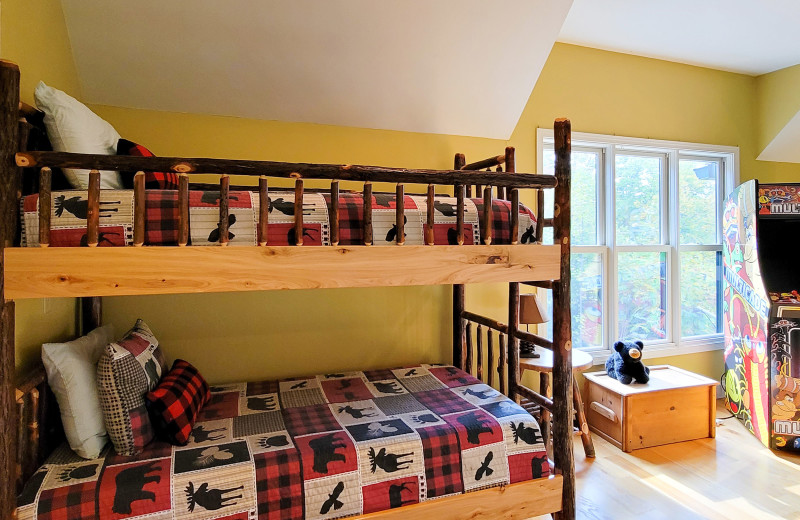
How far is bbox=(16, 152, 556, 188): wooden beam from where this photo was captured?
1.30 meters

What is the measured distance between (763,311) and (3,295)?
3858 mm

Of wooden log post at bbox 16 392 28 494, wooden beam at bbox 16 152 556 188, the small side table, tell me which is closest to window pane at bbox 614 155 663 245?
the small side table

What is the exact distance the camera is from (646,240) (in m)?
3.65

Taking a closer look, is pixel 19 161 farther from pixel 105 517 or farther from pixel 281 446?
pixel 281 446

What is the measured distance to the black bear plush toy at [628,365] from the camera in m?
3.04

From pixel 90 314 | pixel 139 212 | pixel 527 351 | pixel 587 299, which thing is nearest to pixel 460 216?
pixel 139 212

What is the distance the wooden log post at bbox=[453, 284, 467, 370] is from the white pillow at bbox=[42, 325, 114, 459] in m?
1.85

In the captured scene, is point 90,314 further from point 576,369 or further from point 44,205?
point 576,369

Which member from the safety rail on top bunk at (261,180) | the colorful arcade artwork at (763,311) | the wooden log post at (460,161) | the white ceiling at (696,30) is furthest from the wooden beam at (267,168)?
the colorful arcade artwork at (763,311)

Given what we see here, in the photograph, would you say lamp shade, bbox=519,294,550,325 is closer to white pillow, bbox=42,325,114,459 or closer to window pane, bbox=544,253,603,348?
window pane, bbox=544,253,603,348

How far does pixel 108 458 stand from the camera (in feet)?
5.04

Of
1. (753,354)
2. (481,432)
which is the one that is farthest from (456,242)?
(753,354)

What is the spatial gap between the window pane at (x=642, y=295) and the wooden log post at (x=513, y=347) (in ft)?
4.70

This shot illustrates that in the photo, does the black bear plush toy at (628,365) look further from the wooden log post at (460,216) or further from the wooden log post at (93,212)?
the wooden log post at (93,212)
